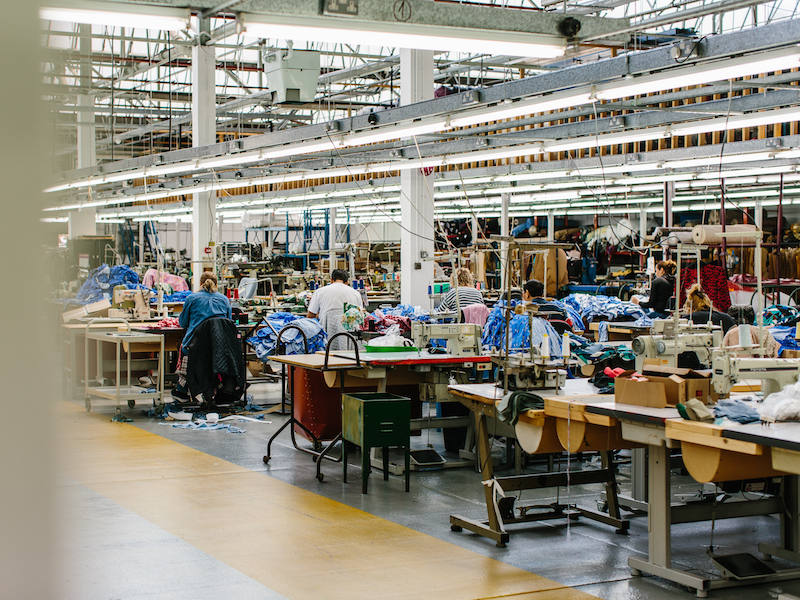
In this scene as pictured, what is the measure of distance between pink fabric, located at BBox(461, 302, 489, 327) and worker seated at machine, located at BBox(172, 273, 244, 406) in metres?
2.29

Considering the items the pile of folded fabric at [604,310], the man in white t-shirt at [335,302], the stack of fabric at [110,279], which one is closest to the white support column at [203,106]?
the stack of fabric at [110,279]

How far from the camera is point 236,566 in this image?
4395 millimetres

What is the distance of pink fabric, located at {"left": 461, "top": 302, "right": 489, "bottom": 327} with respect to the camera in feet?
27.5

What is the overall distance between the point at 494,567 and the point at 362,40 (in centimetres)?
273

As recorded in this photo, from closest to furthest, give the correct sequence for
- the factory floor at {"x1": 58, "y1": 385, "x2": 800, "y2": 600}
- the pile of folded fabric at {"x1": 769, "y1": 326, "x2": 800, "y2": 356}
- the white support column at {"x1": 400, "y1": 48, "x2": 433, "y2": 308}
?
the factory floor at {"x1": 58, "y1": 385, "x2": 800, "y2": 600}
the pile of folded fabric at {"x1": 769, "y1": 326, "x2": 800, "y2": 356}
the white support column at {"x1": 400, "y1": 48, "x2": 433, "y2": 308}

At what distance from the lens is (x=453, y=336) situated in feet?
21.2

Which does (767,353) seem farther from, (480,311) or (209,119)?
(209,119)

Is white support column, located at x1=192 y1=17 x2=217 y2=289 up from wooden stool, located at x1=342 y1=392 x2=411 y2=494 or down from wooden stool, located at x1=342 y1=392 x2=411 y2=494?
up

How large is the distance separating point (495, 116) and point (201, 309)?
3.79 metres

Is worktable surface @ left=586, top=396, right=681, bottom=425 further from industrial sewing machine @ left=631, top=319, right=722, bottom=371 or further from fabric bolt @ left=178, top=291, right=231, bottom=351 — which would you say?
fabric bolt @ left=178, top=291, right=231, bottom=351

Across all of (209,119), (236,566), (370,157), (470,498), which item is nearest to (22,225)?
(236,566)

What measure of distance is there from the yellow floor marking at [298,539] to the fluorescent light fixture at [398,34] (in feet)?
6.67

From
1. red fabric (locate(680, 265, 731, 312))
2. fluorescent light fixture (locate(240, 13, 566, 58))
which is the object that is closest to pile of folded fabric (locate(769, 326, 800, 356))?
red fabric (locate(680, 265, 731, 312))

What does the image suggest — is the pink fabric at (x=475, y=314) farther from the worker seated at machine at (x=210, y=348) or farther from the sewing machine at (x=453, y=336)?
the worker seated at machine at (x=210, y=348)
